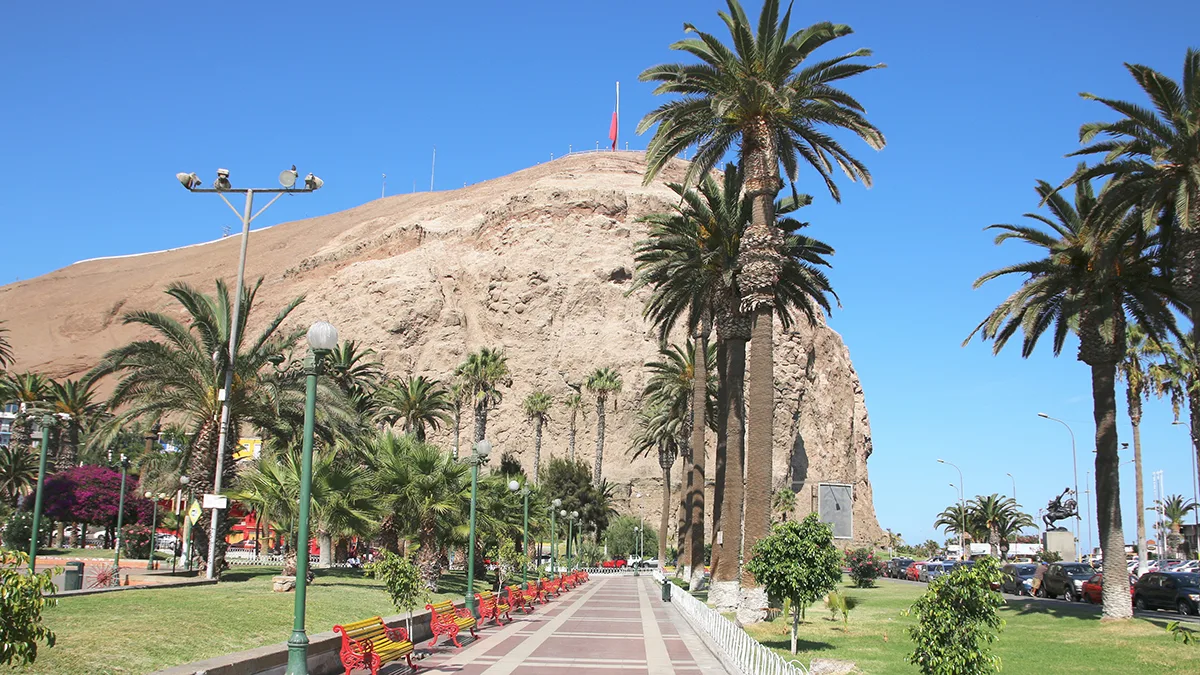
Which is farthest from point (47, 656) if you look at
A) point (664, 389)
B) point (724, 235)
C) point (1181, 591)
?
point (664, 389)

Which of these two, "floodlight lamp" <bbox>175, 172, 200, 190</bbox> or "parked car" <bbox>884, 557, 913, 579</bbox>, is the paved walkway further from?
"parked car" <bbox>884, 557, 913, 579</bbox>

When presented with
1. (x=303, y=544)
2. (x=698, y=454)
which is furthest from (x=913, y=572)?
(x=303, y=544)

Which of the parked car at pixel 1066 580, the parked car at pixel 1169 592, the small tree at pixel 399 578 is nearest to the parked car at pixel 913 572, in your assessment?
the parked car at pixel 1066 580

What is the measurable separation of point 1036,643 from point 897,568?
44184 mm

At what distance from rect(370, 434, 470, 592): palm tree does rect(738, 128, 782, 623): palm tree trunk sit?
10.8 meters

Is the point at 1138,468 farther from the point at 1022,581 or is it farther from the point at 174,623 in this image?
the point at 174,623

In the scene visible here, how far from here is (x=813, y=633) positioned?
72.6 ft

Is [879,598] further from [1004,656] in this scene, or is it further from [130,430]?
[130,430]

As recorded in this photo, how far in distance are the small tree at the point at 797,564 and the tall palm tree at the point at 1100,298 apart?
1090cm

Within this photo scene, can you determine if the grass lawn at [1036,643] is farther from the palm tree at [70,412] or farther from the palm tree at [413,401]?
the palm tree at [70,412]

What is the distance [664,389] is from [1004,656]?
3382cm

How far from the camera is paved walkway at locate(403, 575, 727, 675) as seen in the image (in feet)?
51.0

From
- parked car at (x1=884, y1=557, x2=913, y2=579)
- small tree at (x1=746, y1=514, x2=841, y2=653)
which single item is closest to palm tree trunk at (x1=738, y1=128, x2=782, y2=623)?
small tree at (x1=746, y1=514, x2=841, y2=653)

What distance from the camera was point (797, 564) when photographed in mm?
17625
